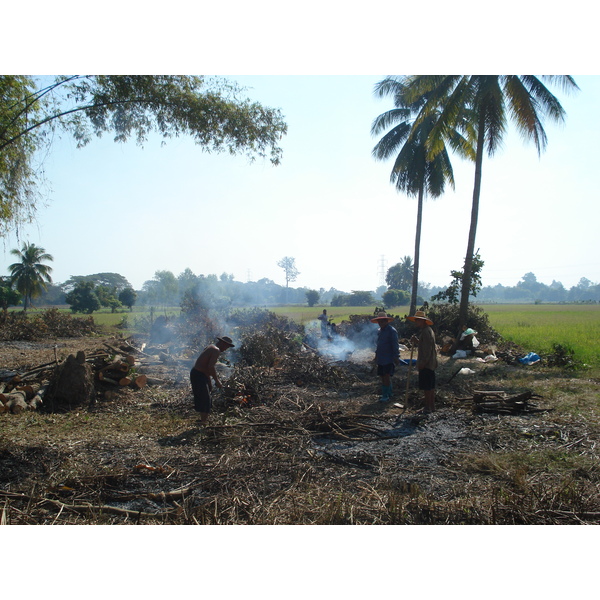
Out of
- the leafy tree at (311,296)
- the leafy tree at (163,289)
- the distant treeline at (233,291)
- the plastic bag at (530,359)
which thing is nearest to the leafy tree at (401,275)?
the distant treeline at (233,291)

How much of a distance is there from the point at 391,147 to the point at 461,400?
15235mm

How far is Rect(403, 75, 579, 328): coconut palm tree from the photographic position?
38.7 ft

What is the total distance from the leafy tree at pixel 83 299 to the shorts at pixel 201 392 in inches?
1762

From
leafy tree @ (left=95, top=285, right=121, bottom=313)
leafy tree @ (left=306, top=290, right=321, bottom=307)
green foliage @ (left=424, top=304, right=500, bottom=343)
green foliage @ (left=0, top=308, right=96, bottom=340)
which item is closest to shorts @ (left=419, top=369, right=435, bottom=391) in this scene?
green foliage @ (left=424, top=304, right=500, bottom=343)

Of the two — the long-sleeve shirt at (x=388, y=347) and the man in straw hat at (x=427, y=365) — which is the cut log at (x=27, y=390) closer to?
the long-sleeve shirt at (x=388, y=347)

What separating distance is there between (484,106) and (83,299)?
4509cm

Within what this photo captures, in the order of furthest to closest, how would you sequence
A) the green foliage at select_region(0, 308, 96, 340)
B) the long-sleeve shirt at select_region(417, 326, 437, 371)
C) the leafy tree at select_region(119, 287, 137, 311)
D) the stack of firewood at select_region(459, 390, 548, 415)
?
the leafy tree at select_region(119, 287, 137, 311), the green foliage at select_region(0, 308, 96, 340), the long-sleeve shirt at select_region(417, 326, 437, 371), the stack of firewood at select_region(459, 390, 548, 415)

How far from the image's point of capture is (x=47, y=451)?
4.88 meters

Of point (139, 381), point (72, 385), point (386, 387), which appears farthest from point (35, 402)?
point (386, 387)

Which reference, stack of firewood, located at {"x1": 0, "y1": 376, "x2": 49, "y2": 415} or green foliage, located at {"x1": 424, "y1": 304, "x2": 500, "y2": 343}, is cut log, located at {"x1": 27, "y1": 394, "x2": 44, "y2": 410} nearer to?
stack of firewood, located at {"x1": 0, "y1": 376, "x2": 49, "y2": 415}

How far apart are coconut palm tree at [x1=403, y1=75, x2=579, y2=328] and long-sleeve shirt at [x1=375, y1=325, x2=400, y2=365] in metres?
7.31

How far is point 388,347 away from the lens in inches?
302
